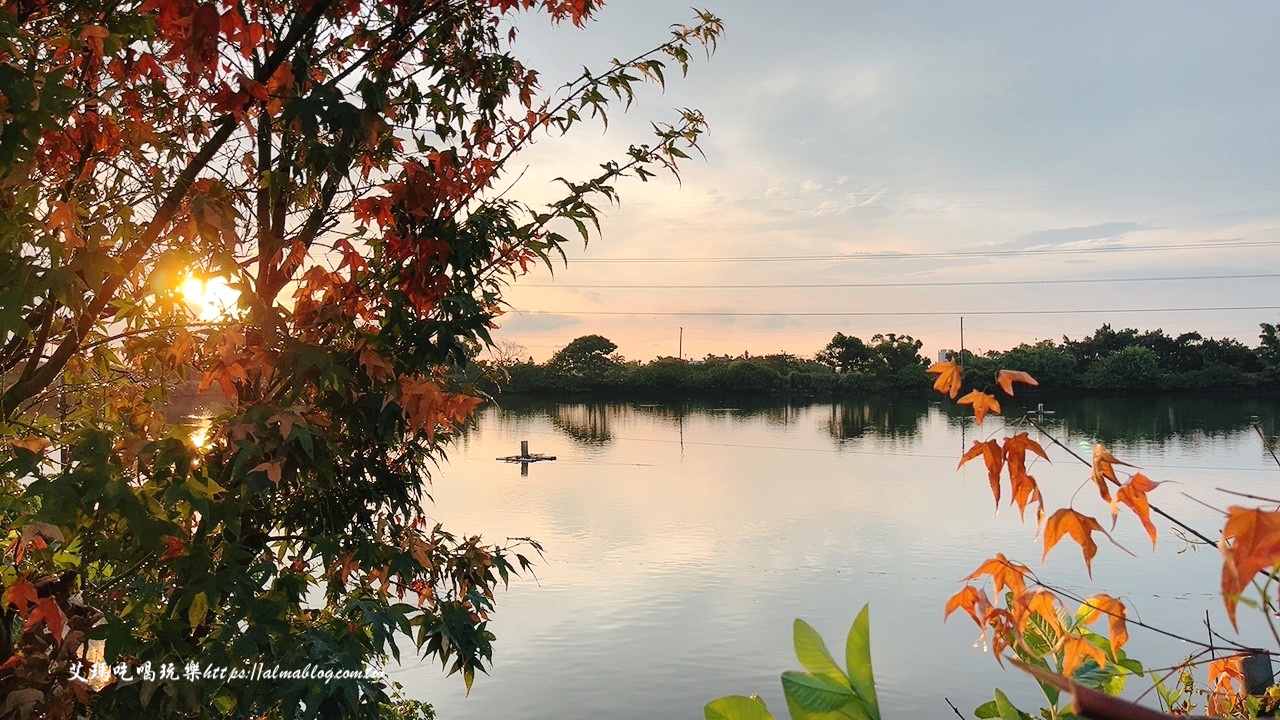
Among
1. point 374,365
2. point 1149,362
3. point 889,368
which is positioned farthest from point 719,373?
point 374,365

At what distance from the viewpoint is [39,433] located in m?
2.42

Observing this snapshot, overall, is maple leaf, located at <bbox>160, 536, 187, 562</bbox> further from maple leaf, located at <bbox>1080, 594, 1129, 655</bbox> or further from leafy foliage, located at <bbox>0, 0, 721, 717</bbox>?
maple leaf, located at <bbox>1080, 594, 1129, 655</bbox>

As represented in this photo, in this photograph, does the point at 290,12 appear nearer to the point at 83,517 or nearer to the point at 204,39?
the point at 204,39

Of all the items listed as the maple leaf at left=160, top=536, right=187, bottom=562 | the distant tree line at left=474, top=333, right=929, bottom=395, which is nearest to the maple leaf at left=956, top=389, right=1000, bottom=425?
the maple leaf at left=160, top=536, right=187, bottom=562

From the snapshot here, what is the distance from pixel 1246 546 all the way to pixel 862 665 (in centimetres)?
24

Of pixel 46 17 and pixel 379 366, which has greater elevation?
pixel 46 17

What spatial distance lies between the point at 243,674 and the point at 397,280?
102 centimetres

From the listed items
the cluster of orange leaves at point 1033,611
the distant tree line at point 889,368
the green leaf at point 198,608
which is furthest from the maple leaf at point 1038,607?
the distant tree line at point 889,368

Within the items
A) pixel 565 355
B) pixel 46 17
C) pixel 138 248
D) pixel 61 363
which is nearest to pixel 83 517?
pixel 61 363

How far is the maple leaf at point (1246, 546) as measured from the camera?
48 centimetres

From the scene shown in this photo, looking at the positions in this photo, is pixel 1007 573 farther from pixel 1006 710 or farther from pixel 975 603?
pixel 1006 710

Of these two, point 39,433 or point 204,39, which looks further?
point 39,433

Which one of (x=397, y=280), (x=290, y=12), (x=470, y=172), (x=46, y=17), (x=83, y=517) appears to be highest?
(x=290, y=12)

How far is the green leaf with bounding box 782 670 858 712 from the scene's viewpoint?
0.48 meters
